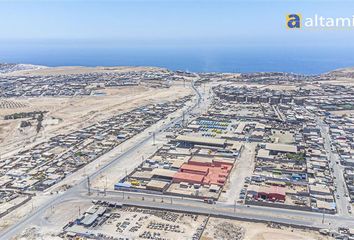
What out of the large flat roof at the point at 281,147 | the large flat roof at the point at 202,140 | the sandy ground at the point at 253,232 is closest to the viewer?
the sandy ground at the point at 253,232

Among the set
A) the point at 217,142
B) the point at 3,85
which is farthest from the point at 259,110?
the point at 3,85

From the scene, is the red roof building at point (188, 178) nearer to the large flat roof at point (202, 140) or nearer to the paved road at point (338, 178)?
the large flat roof at point (202, 140)

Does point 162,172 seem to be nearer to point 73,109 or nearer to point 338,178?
point 338,178
